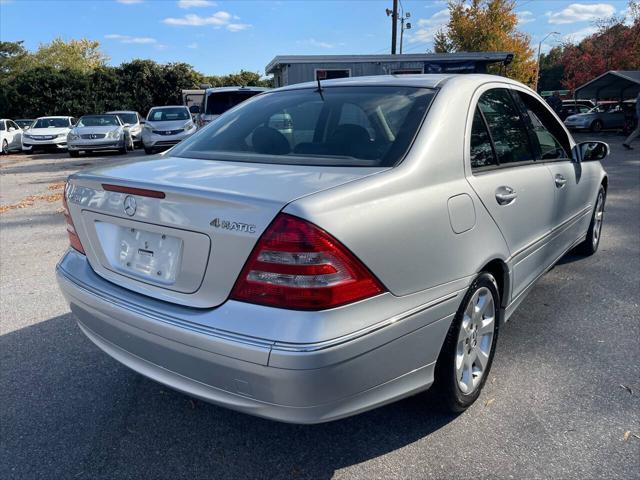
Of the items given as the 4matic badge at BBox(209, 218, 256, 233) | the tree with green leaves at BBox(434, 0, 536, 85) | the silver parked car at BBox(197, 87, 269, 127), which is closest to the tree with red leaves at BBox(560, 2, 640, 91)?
the tree with green leaves at BBox(434, 0, 536, 85)

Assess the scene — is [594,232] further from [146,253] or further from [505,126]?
[146,253]

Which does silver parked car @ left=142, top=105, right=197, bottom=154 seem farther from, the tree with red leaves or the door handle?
the tree with red leaves

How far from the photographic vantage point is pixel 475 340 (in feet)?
8.29

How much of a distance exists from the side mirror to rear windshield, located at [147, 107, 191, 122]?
15151 mm

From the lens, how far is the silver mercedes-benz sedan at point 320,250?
1.75 metres

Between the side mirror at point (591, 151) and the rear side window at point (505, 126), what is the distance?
0.93 metres

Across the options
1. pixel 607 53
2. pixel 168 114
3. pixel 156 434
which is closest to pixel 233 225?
pixel 156 434

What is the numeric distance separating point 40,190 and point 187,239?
10.1 metres

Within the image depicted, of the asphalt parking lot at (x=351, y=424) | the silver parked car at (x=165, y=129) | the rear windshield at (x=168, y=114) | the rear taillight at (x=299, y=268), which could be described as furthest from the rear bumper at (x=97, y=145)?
the rear taillight at (x=299, y=268)

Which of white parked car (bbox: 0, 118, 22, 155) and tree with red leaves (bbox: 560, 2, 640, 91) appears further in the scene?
tree with red leaves (bbox: 560, 2, 640, 91)

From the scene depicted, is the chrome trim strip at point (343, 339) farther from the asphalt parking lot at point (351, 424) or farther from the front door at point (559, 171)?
the front door at point (559, 171)

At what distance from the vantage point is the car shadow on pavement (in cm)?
221

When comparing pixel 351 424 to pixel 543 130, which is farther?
pixel 543 130

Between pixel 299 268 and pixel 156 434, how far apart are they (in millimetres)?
1277
